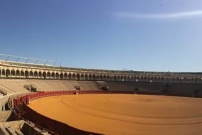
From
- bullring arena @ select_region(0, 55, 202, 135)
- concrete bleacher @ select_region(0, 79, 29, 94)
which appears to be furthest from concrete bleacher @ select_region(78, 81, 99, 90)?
concrete bleacher @ select_region(0, 79, 29, 94)

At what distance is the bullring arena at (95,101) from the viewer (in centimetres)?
1995

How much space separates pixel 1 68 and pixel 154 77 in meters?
49.6

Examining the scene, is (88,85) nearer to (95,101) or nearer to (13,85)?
(13,85)

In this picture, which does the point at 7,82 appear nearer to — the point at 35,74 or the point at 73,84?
the point at 35,74

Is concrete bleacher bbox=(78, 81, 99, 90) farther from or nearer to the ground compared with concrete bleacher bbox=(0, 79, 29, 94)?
nearer to the ground

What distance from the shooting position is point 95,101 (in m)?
42.8

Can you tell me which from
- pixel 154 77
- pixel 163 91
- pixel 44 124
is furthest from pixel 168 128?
pixel 154 77

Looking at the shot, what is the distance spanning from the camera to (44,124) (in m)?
19.5

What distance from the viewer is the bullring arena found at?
19953mm

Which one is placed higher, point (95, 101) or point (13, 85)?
point (13, 85)

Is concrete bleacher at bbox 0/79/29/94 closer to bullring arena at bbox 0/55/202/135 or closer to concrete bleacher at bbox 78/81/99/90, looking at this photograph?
bullring arena at bbox 0/55/202/135

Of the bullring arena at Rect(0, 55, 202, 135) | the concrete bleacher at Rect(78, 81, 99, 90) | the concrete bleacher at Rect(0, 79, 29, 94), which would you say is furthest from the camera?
the concrete bleacher at Rect(78, 81, 99, 90)

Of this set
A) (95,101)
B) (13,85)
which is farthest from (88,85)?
(95,101)

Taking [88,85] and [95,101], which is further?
[88,85]
